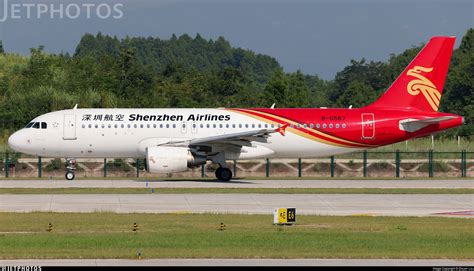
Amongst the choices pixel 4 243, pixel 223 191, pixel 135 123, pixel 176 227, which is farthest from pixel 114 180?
pixel 4 243

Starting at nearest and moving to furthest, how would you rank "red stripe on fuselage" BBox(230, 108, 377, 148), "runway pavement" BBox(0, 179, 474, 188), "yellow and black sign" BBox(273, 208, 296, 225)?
"yellow and black sign" BBox(273, 208, 296, 225)
"runway pavement" BBox(0, 179, 474, 188)
"red stripe on fuselage" BBox(230, 108, 377, 148)

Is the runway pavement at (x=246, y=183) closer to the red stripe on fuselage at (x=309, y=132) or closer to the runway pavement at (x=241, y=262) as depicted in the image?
the red stripe on fuselage at (x=309, y=132)

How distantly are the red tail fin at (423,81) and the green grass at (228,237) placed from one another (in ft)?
64.0

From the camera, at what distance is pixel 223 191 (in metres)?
38.2

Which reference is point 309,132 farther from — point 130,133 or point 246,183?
point 130,133

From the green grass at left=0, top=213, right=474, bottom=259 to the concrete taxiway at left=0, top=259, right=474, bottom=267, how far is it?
0.49 meters

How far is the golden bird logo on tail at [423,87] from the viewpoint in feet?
155

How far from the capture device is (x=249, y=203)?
33.2 m

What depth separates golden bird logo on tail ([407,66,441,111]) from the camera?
155ft

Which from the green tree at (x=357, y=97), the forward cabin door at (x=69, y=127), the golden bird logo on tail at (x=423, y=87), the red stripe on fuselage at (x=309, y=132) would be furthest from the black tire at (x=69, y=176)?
the green tree at (x=357, y=97)

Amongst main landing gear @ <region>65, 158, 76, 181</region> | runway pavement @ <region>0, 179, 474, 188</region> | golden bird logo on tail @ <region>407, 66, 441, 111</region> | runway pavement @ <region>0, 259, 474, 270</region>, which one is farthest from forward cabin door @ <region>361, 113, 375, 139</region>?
runway pavement @ <region>0, 259, 474, 270</region>

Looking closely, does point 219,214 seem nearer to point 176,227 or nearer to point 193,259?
point 176,227

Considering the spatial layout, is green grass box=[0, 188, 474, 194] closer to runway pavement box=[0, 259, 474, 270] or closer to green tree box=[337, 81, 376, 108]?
runway pavement box=[0, 259, 474, 270]

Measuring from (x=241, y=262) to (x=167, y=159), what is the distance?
24195mm
